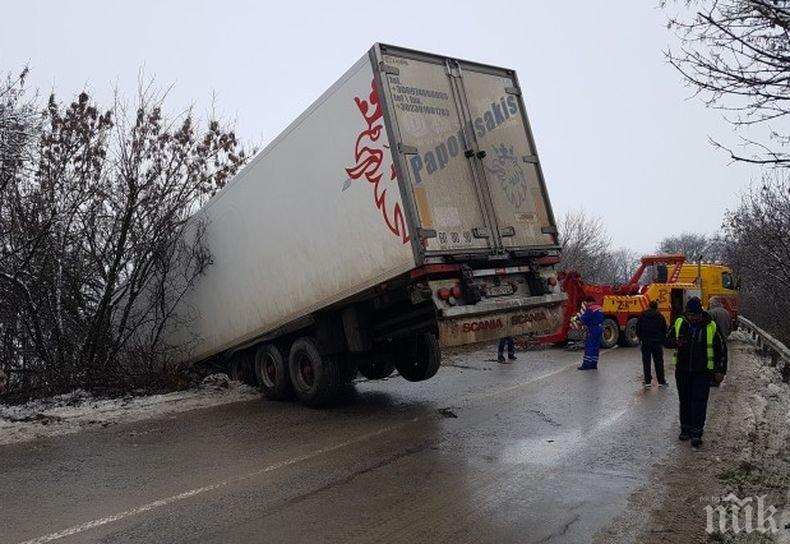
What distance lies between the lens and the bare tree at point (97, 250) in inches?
416

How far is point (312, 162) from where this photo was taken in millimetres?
7871

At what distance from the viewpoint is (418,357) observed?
9781 mm

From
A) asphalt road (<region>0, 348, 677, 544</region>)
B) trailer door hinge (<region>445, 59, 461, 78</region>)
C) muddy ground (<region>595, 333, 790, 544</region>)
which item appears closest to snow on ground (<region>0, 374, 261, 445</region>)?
asphalt road (<region>0, 348, 677, 544</region>)

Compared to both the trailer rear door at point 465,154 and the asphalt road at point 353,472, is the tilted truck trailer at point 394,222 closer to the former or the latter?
the trailer rear door at point 465,154

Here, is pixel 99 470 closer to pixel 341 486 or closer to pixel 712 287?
pixel 341 486

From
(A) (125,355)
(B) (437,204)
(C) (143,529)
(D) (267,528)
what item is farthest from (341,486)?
(A) (125,355)

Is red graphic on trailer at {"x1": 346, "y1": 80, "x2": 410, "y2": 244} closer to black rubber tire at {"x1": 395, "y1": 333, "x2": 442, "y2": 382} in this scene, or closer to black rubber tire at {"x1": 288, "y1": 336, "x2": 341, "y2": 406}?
black rubber tire at {"x1": 288, "y1": 336, "x2": 341, "y2": 406}

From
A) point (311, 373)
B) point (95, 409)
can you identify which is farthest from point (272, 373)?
point (95, 409)

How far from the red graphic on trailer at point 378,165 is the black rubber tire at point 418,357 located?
10.2 feet

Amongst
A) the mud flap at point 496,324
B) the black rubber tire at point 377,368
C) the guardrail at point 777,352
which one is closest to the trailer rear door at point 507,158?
the mud flap at point 496,324

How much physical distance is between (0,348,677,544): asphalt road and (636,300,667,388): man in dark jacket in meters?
0.81

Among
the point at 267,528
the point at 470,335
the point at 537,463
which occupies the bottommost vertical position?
the point at 537,463

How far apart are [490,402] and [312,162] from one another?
13.7ft

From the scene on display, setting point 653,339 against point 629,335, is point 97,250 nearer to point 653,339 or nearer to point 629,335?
point 653,339
